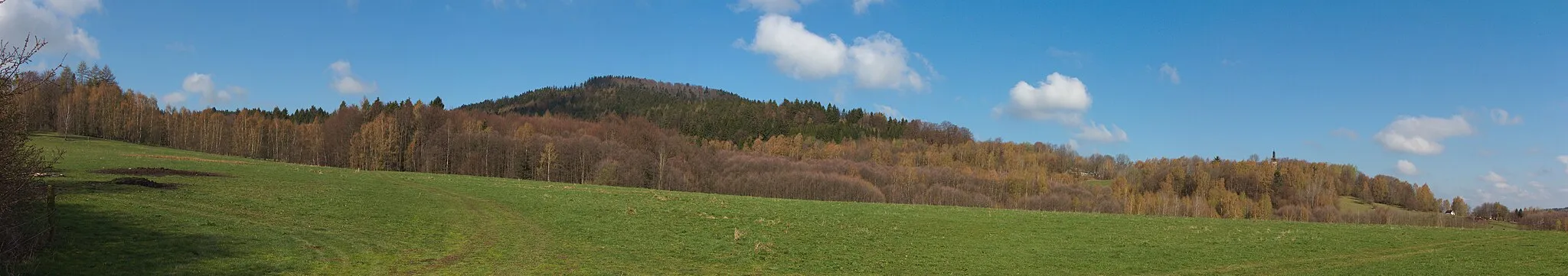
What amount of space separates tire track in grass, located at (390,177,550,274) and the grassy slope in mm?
125

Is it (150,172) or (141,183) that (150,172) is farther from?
(141,183)

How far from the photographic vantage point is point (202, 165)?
179ft

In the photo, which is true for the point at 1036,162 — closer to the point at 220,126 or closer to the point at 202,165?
the point at 202,165

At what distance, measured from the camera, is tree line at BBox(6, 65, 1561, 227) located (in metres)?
100

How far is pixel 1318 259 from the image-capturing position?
2642 cm

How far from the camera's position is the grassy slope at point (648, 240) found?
20047 millimetres

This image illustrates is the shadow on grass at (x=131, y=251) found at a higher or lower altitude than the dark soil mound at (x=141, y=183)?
lower

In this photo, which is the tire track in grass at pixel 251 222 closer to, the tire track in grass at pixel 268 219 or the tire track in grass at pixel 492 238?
the tire track in grass at pixel 268 219

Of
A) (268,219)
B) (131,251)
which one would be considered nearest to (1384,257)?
(131,251)

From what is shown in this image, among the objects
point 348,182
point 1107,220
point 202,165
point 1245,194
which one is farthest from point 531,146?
point 1245,194

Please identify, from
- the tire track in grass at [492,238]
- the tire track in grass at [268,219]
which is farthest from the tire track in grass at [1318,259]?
the tire track in grass at [268,219]

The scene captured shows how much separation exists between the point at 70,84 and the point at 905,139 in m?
173

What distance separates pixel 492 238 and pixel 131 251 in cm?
1038

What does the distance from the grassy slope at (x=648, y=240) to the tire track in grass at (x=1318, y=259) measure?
12 cm
